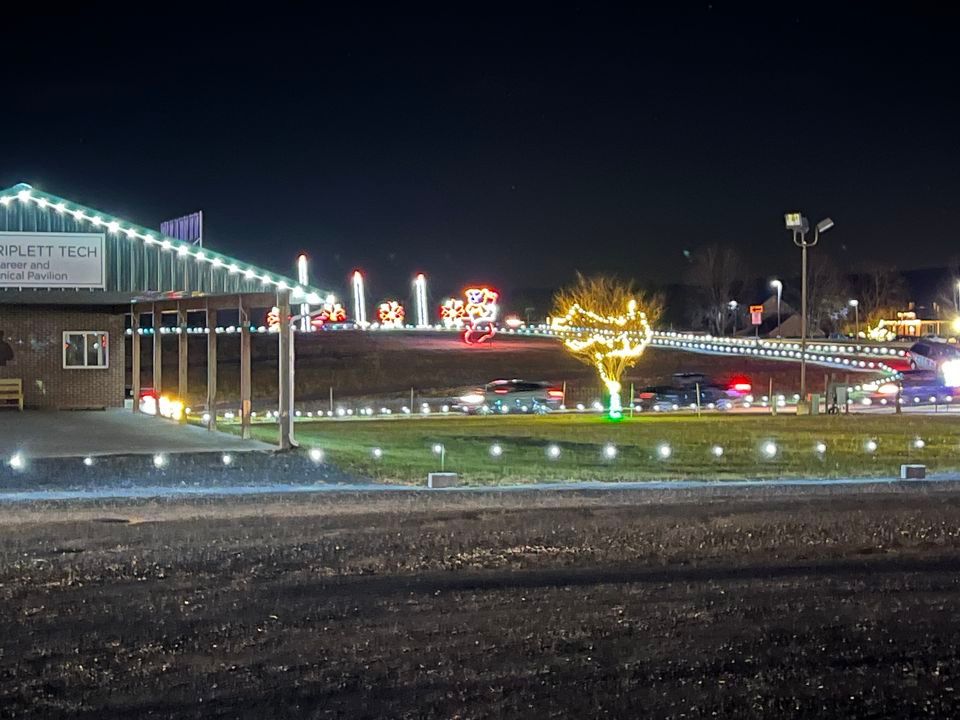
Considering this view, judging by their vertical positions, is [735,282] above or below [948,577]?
above

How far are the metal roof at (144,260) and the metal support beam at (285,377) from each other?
1.12 feet

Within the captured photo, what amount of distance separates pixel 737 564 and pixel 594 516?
4042mm

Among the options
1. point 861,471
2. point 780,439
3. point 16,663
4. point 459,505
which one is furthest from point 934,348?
point 16,663

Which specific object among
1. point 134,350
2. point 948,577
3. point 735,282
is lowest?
point 948,577

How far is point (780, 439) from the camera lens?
27469mm

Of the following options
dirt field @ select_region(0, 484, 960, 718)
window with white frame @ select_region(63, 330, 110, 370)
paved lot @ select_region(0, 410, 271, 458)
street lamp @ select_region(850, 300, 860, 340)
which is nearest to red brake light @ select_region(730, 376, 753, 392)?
window with white frame @ select_region(63, 330, 110, 370)

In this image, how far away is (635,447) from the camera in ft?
81.1

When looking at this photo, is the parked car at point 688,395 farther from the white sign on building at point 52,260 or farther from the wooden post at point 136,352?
the white sign on building at point 52,260

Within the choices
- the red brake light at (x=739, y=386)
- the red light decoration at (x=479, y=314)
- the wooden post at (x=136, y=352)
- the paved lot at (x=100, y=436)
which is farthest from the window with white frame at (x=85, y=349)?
the red light decoration at (x=479, y=314)

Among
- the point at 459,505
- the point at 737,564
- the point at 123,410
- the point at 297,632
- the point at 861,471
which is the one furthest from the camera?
the point at 123,410

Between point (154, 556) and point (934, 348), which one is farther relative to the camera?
point (934, 348)

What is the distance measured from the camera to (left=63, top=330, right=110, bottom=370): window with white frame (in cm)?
3350

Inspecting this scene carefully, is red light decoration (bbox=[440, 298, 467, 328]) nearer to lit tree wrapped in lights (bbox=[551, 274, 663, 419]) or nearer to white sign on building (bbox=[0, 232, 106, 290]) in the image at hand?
lit tree wrapped in lights (bbox=[551, 274, 663, 419])

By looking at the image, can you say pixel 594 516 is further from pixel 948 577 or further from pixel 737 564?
pixel 948 577
